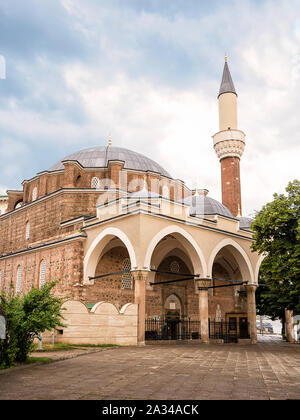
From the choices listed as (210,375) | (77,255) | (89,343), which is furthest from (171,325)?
(210,375)

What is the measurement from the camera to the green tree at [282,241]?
13727mm

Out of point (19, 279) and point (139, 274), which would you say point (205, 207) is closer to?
point (139, 274)

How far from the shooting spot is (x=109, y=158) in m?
25.0

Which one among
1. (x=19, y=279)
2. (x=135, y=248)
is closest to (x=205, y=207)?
(x=135, y=248)

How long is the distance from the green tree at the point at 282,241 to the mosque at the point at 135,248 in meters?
3.11

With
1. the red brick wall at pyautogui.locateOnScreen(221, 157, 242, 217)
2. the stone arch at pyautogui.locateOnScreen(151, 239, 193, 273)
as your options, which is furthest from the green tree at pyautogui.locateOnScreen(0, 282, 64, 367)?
the red brick wall at pyautogui.locateOnScreen(221, 157, 242, 217)

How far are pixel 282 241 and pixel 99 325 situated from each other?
22.6 feet

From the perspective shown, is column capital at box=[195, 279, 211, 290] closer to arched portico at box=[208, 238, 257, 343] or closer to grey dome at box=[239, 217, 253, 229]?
arched portico at box=[208, 238, 257, 343]

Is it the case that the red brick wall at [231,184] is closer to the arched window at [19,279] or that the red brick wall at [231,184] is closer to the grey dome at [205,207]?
the grey dome at [205,207]

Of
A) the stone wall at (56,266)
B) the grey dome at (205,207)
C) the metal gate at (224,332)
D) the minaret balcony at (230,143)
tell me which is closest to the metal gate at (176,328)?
the metal gate at (224,332)

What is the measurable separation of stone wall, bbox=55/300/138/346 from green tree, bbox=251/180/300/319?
508 centimetres

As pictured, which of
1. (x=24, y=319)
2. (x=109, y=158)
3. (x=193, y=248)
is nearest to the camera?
(x=24, y=319)

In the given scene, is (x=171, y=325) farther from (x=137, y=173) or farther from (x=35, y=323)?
(x=35, y=323)
